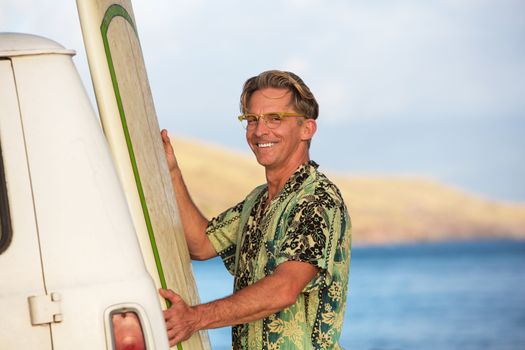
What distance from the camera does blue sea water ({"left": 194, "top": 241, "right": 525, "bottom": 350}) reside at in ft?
78.3

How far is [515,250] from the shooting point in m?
58.8

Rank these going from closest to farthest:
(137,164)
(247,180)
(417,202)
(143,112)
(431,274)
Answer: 1. (137,164)
2. (143,112)
3. (431,274)
4. (247,180)
5. (417,202)

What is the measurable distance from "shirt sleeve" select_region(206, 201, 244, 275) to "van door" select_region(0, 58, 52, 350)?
163 cm

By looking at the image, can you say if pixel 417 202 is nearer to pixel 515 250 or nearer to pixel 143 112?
pixel 515 250

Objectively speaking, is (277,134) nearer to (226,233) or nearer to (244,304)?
(226,233)

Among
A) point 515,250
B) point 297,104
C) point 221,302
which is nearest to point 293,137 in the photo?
point 297,104

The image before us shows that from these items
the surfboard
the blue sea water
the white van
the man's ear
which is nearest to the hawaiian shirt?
the man's ear

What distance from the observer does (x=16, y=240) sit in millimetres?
3434

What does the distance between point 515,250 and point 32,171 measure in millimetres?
56775

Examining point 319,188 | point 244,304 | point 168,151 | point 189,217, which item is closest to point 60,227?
point 244,304

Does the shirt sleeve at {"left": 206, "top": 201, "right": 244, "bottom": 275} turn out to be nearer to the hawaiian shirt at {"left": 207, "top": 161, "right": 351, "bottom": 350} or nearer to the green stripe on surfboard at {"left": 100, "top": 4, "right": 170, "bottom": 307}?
the hawaiian shirt at {"left": 207, "top": 161, "right": 351, "bottom": 350}

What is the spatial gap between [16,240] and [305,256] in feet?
3.86

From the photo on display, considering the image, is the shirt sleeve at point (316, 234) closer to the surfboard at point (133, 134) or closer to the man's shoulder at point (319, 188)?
the man's shoulder at point (319, 188)

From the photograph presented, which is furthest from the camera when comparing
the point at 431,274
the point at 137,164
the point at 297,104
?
the point at 431,274
